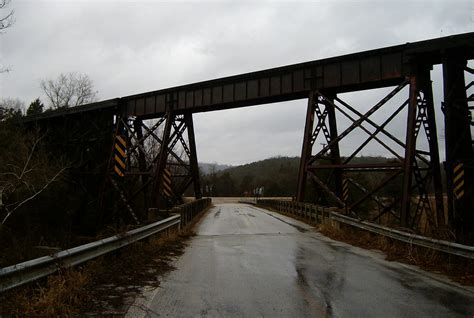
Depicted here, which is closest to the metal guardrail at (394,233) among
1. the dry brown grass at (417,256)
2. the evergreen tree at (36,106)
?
the dry brown grass at (417,256)

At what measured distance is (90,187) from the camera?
29438mm

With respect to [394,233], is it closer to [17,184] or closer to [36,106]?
[17,184]

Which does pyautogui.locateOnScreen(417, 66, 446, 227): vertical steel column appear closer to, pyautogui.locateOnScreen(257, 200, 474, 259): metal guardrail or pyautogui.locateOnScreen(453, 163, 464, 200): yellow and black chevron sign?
pyautogui.locateOnScreen(453, 163, 464, 200): yellow and black chevron sign

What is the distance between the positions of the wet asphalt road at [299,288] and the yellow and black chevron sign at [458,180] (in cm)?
489

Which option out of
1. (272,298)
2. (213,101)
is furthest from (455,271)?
(213,101)

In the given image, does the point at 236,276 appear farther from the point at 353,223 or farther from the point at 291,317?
the point at 353,223

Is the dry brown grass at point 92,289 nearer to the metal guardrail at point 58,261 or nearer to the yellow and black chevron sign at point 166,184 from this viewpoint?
the metal guardrail at point 58,261

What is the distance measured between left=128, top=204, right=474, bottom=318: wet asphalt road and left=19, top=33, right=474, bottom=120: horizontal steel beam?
977 cm

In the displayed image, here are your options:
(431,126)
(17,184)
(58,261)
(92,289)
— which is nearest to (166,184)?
(17,184)

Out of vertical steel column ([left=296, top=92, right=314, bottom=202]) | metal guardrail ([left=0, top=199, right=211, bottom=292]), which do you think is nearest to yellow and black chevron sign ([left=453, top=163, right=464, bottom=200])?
vertical steel column ([left=296, top=92, right=314, bottom=202])

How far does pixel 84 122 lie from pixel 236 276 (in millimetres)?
24521

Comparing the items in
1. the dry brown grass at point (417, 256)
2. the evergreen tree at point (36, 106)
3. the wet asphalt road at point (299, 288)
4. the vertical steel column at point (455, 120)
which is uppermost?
the evergreen tree at point (36, 106)

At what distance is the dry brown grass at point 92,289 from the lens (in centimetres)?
451

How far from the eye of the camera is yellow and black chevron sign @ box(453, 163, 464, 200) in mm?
12634
